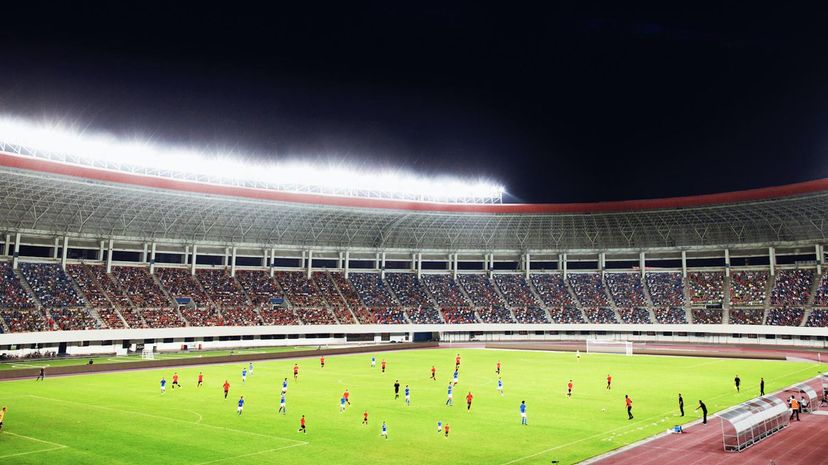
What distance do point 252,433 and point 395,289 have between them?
65.8 metres

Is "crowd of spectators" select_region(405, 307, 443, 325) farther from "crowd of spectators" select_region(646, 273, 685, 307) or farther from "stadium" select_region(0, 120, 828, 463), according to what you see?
"crowd of spectators" select_region(646, 273, 685, 307)

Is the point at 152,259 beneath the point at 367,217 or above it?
beneath

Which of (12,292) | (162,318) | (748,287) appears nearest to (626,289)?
(748,287)

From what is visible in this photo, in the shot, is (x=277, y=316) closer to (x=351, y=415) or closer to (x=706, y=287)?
(x=351, y=415)

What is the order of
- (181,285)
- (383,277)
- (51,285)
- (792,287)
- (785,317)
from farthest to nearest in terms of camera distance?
(383,277)
(792,287)
(181,285)
(785,317)
(51,285)

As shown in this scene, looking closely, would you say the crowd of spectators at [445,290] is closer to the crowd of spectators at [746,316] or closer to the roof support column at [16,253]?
the crowd of spectators at [746,316]

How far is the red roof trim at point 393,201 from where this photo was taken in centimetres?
5416

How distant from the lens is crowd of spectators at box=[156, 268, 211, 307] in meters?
75.4

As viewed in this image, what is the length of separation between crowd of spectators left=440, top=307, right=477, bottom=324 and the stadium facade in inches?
24.3

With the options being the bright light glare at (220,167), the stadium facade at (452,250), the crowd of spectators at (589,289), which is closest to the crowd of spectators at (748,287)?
the stadium facade at (452,250)

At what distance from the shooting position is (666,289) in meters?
88.1

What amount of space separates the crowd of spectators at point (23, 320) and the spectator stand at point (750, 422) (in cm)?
5993

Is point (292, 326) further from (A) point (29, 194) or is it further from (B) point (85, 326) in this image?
(A) point (29, 194)

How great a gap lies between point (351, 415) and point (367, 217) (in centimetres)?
5294
